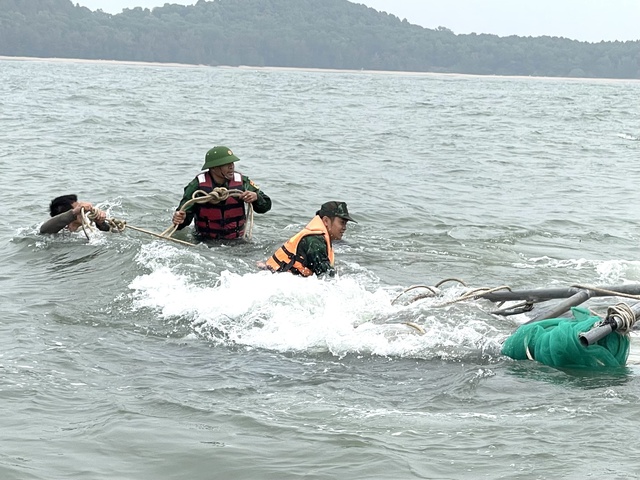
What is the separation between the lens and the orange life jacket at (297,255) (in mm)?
7992

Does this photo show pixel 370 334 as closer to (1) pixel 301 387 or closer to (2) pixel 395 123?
(1) pixel 301 387

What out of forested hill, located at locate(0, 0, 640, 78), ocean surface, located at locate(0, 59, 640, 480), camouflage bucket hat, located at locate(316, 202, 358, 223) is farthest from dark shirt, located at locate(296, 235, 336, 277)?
A: forested hill, located at locate(0, 0, 640, 78)

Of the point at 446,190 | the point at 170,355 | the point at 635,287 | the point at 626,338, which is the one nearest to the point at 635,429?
the point at 626,338

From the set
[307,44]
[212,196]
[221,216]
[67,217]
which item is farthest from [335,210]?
[307,44]

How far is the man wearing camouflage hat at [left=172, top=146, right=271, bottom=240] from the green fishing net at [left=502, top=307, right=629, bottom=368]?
176 inches

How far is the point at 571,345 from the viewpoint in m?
6.08

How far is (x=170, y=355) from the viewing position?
686 cm

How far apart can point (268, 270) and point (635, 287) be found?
309cm

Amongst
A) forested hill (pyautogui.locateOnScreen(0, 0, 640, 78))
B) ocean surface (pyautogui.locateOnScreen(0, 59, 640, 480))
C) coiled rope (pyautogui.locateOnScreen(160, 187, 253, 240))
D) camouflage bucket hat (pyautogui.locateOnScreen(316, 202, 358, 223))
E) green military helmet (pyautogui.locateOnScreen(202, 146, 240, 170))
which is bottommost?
ocean surface (pyautogui.locateOnScreen(0, 59, 640, 480))

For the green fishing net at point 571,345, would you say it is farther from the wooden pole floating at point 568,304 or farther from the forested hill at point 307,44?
the forested hill at point 307,44

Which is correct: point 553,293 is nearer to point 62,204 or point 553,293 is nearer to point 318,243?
point 318,243

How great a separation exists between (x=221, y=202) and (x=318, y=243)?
8.55ft

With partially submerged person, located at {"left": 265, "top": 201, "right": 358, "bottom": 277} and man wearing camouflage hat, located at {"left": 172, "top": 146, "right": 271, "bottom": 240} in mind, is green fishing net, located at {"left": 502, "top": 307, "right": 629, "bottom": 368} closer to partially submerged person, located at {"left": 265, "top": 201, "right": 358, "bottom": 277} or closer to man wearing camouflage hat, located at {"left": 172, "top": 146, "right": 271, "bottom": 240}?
partially submerged person, located at {"left": 265, "top": 201, "right": 358, "bottom": 277}

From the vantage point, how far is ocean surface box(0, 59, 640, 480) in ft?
16.3
